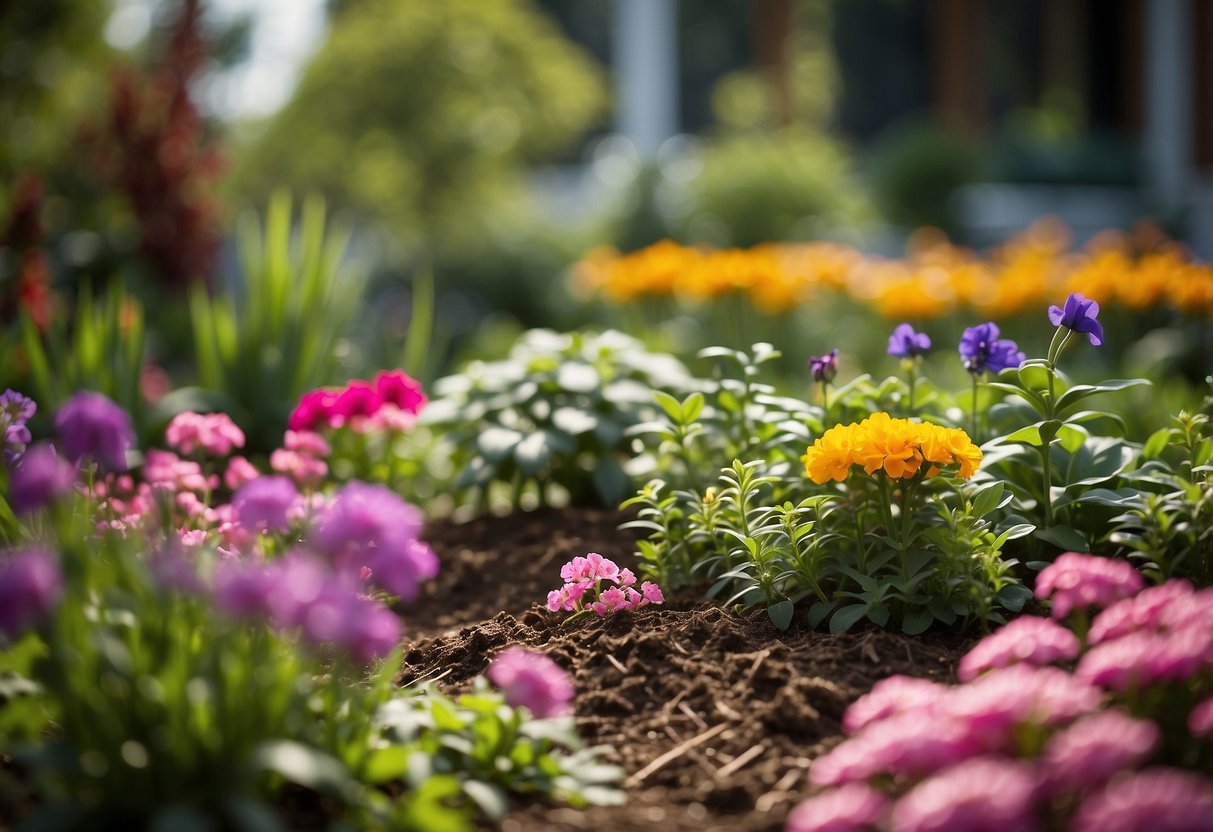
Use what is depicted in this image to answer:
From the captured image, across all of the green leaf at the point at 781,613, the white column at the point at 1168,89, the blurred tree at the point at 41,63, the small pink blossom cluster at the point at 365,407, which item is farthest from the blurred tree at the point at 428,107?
the white column at the point at 1168,89

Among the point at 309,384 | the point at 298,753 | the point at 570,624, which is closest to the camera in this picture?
the point at 298,753

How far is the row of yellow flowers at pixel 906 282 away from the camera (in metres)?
4.43

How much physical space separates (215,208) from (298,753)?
5.18 m

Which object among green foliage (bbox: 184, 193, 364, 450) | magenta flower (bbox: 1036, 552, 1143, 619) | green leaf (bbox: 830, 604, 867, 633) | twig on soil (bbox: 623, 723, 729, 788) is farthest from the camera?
green foliage (bbox: 184, 193, 364, 450)

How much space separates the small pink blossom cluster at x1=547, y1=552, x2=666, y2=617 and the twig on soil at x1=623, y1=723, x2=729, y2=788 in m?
0.38

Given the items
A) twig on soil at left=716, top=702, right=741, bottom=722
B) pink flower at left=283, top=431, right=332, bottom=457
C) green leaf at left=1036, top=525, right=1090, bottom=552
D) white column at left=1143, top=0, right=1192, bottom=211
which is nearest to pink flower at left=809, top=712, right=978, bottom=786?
twig on soil at left=716, top=702, right=741, bottom=722

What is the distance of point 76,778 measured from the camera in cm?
146

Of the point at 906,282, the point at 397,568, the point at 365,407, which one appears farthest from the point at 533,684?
the point at 906,282

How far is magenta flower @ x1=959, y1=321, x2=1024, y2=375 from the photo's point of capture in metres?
2.41

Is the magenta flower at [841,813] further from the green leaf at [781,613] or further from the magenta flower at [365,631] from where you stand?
the green leaf at [781,613]

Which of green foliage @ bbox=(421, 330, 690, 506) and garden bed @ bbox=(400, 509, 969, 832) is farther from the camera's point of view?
green foliage @ bbox=(421, 330, 690, 506)

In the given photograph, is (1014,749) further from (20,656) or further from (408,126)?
(408,126)

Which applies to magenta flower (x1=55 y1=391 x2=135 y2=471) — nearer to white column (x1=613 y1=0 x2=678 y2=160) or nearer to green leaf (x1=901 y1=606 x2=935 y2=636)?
green leaf (x1=901 y1=606 x2=935 y2=636)

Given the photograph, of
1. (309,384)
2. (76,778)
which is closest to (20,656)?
(76,778)
